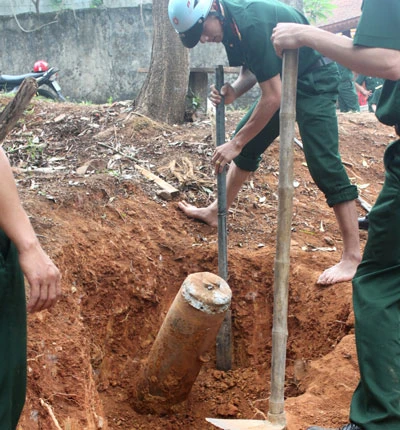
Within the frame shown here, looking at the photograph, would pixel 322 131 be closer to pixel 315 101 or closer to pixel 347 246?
pixel 315 101

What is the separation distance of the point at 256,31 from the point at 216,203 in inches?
69.1

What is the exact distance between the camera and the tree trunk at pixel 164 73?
7113 millimetres

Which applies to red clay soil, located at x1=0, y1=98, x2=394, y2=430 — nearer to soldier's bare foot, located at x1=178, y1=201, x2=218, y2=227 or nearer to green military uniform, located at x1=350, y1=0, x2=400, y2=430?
soldier's bare foot, located at x1=178, y1=201, x2=218, y2=227

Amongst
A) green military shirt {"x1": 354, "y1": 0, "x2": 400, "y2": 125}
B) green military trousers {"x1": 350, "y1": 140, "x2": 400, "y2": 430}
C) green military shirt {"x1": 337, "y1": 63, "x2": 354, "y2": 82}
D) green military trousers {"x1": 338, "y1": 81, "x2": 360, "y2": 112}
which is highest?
green military shirt {"x1": 354, "y1": 0, "x2": 400, "y2": 125}

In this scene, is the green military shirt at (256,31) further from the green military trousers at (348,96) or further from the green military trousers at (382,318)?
the green military trousers at (348,96)

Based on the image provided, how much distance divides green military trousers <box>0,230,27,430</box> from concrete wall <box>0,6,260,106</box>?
12024 millimetres

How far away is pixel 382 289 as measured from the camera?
2693 millimetres

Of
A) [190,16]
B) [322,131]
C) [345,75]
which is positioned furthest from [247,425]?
[345,75]

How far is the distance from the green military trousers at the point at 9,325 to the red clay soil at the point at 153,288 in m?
0.96

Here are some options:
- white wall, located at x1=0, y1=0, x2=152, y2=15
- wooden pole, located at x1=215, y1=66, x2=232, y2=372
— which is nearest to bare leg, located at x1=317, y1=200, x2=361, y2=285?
wooden pole, located at x1=215, y1=66, x2=232, y2=372

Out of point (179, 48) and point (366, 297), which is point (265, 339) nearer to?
point (366, 297)

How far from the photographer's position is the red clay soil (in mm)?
3396

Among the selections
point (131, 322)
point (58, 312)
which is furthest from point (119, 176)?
point (58, 312)

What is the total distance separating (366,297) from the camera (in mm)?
2711
